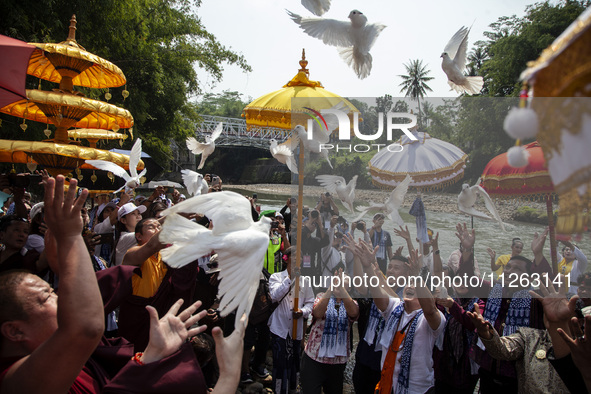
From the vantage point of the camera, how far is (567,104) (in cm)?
76

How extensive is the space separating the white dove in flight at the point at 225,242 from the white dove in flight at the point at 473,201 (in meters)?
1.37

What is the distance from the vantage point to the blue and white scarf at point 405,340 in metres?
2.56

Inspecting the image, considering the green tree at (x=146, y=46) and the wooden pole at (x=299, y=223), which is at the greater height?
the green tree at (x=146, y=46)

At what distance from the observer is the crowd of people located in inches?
44.9

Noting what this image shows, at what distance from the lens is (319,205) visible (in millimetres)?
2664

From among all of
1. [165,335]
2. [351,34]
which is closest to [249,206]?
[165,335]

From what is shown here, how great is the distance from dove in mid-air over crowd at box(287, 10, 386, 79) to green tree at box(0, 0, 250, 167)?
4.98m

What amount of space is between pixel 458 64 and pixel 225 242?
2.05 m

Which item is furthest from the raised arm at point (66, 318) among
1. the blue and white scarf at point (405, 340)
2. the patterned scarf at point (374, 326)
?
the patterned scarf at point (374, 326)

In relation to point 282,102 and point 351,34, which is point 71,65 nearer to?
point 282,102

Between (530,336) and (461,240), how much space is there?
2.11 feet

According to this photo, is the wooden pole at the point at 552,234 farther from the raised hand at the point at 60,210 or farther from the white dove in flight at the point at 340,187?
the raised hand at the point at 60,210

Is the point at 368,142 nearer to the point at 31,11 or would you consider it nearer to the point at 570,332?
the point at 570,332

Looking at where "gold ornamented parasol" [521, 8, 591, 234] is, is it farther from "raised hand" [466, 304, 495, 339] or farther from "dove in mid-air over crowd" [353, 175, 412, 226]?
"dove in mid-air over crowd" [353, 175, 412, 226]
